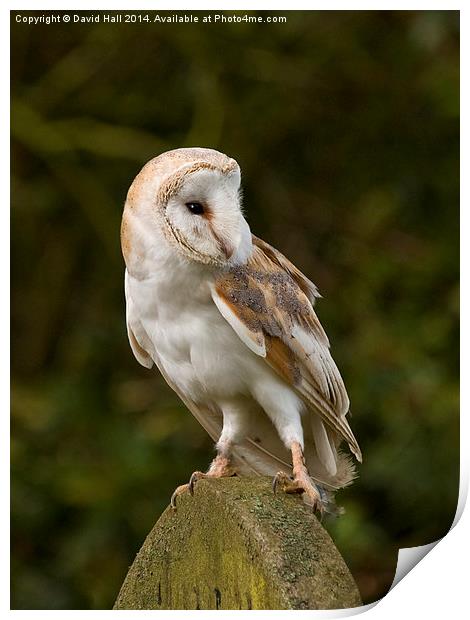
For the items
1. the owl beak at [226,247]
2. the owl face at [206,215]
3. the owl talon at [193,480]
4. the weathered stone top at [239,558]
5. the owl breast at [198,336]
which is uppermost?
the owl face at [206,215]

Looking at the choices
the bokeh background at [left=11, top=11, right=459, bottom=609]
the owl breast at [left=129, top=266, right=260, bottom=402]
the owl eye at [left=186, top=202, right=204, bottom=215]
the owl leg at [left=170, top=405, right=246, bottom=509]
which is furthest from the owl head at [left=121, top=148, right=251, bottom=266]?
the bokeh background at [left=11, top=11, right=459, bottom=609]

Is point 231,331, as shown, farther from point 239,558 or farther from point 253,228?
point 253,228

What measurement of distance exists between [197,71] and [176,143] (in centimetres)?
18

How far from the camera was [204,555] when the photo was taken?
5.35 ft

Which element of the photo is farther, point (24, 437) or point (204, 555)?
point (24, 437)

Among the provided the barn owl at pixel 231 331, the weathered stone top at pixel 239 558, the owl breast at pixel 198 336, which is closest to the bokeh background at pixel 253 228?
the barn owl at pixel 231 331

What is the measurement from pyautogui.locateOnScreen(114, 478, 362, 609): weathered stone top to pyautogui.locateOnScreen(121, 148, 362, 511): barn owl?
0.44 feet

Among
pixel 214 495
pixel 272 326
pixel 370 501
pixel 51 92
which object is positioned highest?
pixel 51 92

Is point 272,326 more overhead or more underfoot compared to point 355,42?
more underfoot

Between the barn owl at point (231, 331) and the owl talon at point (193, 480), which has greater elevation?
the barn owl at point (231, 331)

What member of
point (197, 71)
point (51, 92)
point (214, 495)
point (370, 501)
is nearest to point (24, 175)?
point (51, 92)

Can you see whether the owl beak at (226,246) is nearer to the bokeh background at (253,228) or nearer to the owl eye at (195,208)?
the owl eye at (195,208)

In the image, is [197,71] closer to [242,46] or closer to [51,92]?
[242,46]

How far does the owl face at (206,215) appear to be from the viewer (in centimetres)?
180
